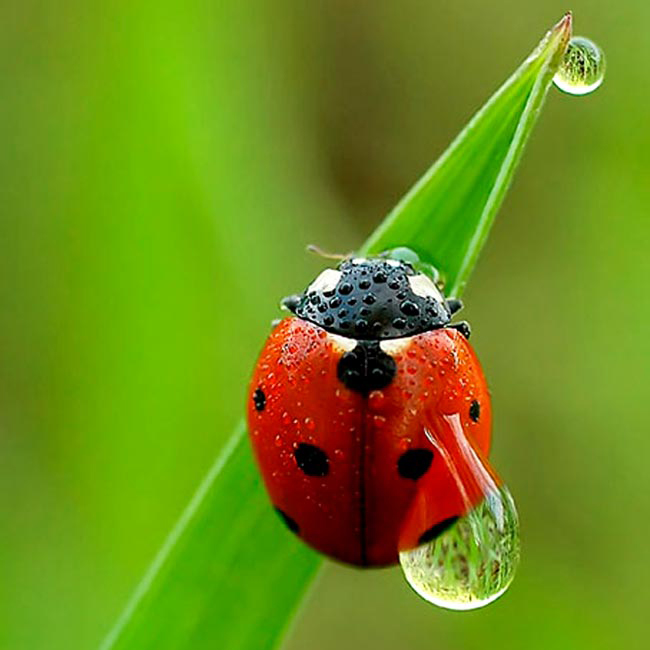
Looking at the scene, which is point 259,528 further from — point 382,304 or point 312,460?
point 382,304

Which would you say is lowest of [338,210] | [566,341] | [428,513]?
[566,341]

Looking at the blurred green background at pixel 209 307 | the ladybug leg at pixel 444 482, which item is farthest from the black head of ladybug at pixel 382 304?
the blurred green background at pixel 209 307

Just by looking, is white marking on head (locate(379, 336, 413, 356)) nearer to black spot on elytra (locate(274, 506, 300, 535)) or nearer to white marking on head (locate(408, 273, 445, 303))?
white marking on head (locate(408, 273, 445, 303))

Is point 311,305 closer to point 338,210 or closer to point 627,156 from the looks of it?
point 627,156

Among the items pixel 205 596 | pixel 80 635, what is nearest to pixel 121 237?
pixel 80 635

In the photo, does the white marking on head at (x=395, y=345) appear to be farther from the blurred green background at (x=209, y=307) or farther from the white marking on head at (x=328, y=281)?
the blurred green background at (x=209, y=307)

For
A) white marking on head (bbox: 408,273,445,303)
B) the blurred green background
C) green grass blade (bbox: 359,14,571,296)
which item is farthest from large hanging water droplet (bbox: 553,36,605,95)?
the blurred green background
